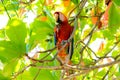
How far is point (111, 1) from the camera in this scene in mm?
1001

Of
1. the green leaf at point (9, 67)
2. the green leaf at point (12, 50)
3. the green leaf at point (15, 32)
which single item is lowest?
the green leaf at point (9, 67)

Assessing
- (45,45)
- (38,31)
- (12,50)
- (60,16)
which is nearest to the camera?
(12,50)

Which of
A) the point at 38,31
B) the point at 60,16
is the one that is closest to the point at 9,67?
the point at 38,31

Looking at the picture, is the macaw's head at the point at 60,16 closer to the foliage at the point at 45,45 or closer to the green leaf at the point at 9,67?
the foliage at the point at 45,45

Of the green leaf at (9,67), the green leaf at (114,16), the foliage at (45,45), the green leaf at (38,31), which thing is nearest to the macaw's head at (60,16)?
the foliage at (45,45)

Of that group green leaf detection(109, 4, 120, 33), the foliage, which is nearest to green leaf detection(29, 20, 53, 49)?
the foliage

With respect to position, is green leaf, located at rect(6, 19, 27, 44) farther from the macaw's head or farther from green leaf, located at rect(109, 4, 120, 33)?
the macaw's head

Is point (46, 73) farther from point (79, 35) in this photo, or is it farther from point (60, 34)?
point (60, 34)

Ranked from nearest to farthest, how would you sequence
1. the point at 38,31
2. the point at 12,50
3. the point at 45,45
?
the point at 12,50, the point at 38,31, the point at 45,45

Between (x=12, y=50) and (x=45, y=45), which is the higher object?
(x=12, y=50)

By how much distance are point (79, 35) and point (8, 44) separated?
1.62 ft

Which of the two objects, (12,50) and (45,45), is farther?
(45,45)

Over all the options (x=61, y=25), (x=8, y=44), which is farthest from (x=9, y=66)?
(x=61, y=25)

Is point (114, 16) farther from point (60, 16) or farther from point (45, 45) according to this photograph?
point (60, 16)
